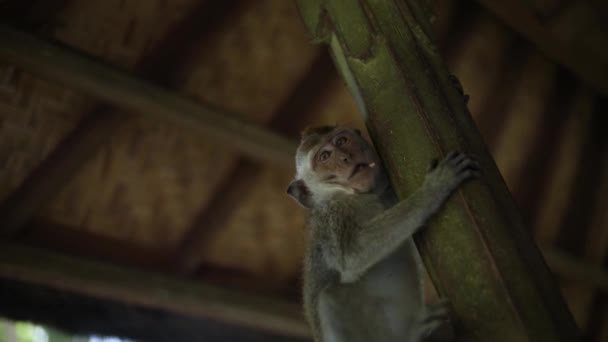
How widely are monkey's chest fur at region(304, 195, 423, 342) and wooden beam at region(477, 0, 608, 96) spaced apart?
382 centimetres

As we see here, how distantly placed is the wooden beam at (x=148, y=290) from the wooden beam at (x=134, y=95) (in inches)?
53.9

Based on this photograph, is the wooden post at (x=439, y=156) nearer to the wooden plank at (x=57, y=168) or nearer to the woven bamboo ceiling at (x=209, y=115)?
the woven bamboo ceiling at (x=209, y=115)

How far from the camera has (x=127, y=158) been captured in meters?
5.91

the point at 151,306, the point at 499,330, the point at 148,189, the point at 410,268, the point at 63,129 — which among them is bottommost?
the point at 151,306

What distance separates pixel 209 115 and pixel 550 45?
3682 mm

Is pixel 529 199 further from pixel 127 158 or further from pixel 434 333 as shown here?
pixel 434 333

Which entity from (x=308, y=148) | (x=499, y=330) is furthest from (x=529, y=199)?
(x=499, y=330)

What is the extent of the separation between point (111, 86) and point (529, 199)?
5906 millimetres

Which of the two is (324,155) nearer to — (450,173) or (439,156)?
(439,156)

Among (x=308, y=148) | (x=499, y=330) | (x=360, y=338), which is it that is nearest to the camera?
(x=499, y=330)

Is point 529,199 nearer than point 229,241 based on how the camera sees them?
No

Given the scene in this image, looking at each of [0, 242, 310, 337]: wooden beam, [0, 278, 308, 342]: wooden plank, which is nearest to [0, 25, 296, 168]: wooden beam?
[0, 242, 310, 337]: wooden beam

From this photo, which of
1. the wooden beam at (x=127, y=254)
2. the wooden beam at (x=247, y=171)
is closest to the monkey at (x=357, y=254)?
the wooden beam at (x=127, y=254)

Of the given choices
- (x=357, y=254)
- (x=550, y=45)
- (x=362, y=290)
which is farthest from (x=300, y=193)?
(x=550, y=45)
